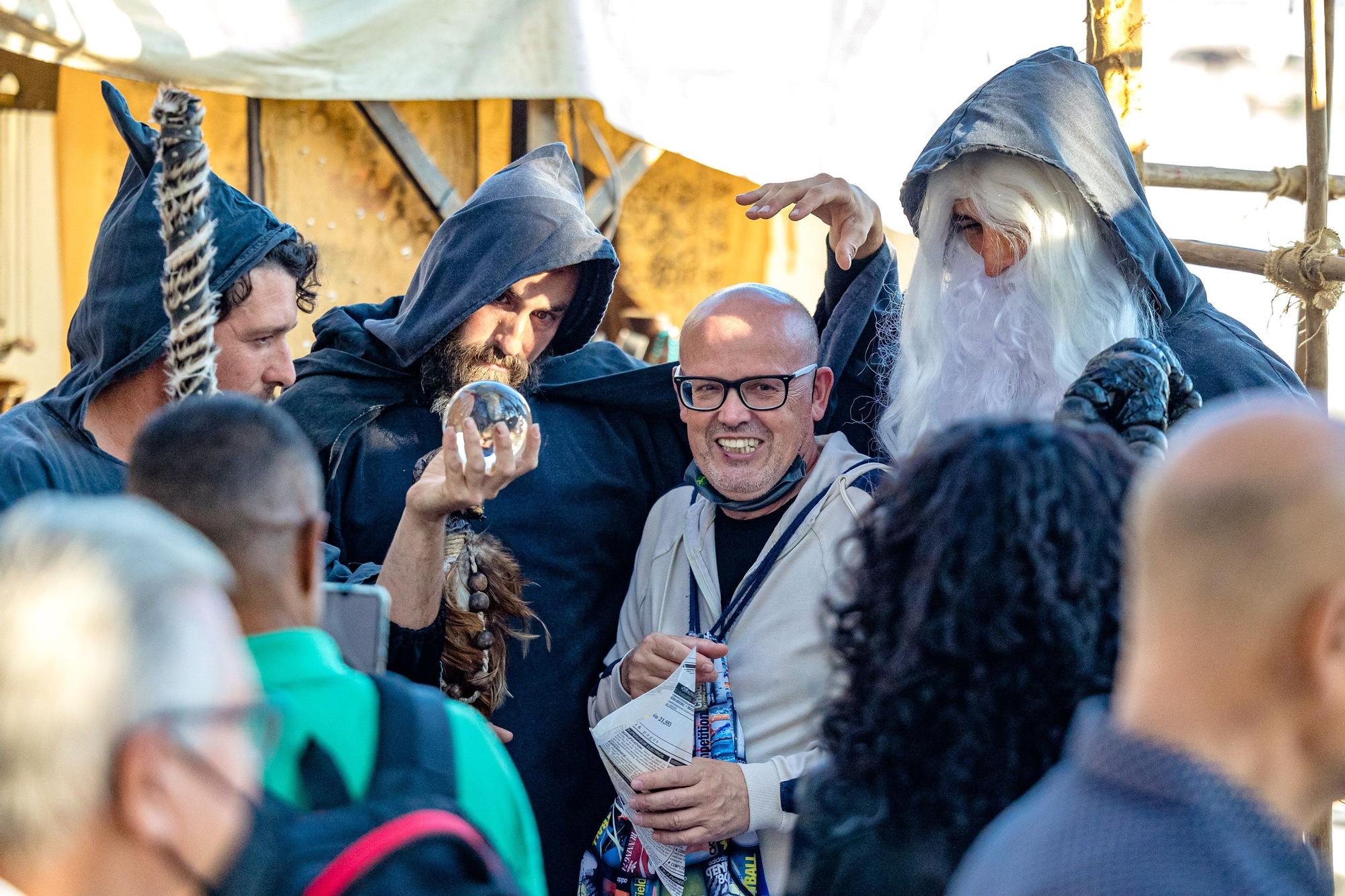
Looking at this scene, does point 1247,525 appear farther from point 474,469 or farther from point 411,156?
point 411,156

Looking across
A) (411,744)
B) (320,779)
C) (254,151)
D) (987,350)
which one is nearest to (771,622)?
(987,350)

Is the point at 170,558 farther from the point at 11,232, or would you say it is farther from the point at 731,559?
the point at 11,232

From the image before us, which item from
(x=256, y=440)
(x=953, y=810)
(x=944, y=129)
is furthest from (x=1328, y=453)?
(x=944, y=129)

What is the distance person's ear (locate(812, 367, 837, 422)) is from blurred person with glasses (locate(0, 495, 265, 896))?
255cm

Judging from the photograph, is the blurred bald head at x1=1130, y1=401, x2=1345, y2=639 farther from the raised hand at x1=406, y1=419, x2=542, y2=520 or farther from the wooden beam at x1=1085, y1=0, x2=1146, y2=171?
the wooden beam at x1=1085, y1=0, x2=1146, y2=171

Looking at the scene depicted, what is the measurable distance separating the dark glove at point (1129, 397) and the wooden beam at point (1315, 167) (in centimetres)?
187

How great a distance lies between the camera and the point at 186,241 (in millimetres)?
2590

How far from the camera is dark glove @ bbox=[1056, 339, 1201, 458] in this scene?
2.23 m

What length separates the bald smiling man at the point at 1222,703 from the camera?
1187mm

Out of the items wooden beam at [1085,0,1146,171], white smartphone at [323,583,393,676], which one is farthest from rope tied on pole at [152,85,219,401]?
wooden beam at [1085,0,1146,171]

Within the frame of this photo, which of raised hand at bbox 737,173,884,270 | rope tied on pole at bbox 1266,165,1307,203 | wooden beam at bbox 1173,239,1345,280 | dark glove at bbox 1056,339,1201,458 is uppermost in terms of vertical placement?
rope tied on pole at bbox 1266,165,1307,203

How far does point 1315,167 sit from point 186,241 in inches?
132

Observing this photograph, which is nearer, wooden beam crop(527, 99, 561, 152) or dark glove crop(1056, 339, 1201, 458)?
dark glove crop(1056, 339, 1201, 458)

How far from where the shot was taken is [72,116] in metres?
Result: 5.29
